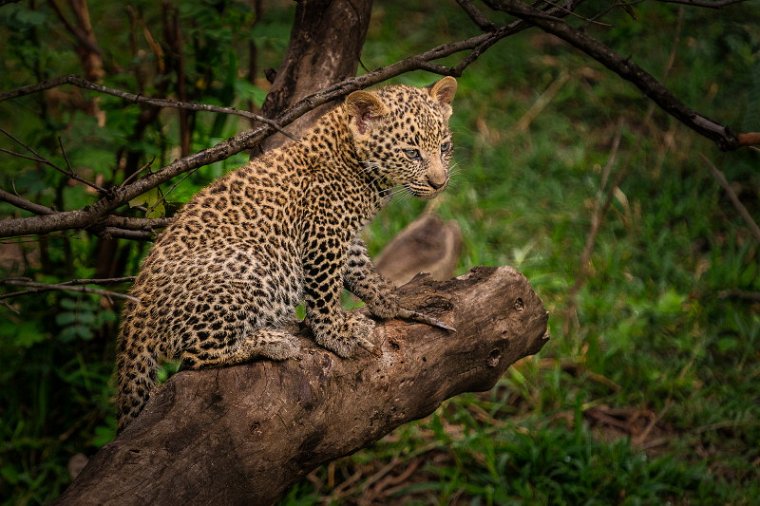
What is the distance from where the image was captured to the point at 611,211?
31.7 feet

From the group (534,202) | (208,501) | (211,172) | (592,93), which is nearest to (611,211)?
(534,202)

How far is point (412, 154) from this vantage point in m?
5.26

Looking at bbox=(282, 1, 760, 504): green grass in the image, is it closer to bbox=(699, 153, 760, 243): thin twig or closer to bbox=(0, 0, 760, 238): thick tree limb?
bbox=(0, 0, 760, 238): thick tree limb

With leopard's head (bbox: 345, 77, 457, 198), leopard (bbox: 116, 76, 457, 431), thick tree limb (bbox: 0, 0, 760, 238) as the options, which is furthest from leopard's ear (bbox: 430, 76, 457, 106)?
thick tree limb (bbox: 0, 0, 760, 238)

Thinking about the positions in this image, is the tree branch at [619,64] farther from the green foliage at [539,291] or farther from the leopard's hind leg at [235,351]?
the leopard's hind leg at [235,351]

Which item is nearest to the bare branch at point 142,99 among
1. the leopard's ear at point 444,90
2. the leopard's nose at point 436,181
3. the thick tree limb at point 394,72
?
the thick tree limb at point 394,72

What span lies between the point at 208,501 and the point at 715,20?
16.3 feet

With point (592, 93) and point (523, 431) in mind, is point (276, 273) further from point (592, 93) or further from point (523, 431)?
point (592, 93)

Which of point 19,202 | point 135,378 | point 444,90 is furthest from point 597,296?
point 19,202

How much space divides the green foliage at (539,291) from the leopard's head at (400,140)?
111 cm

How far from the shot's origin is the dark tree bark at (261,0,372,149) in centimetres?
596

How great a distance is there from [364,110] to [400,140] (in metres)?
0.29

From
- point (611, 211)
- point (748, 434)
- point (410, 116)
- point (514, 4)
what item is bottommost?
point (748, 434)

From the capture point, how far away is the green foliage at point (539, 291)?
254 inches
